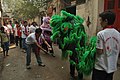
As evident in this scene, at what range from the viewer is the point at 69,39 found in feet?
19.6

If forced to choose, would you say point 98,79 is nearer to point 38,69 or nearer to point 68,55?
point 68,55

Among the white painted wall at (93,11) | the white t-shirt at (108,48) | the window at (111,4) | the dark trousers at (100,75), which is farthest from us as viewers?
the white painted wall at (93,11)

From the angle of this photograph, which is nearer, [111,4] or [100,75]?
[100,75]

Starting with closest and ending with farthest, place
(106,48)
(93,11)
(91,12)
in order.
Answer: (106,48) < (93,11) < (91,12)

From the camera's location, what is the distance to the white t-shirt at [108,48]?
3.42 meters

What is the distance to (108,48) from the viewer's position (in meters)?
3.50

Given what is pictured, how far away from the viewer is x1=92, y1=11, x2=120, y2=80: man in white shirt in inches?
135

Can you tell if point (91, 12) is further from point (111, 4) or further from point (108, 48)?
point (108, 48)

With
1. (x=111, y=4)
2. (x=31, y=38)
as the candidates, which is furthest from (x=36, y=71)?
(x=111, y=4)

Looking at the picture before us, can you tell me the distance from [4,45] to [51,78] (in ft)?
14.0

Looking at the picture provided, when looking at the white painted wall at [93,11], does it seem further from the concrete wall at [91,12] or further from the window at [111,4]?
the window at [111,4]

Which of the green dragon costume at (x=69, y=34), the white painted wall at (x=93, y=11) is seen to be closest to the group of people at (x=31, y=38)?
the green dragon costume at (x=69, y=34)

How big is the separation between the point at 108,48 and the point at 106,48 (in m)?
0.04

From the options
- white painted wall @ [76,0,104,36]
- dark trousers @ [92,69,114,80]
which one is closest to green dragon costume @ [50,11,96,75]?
dark trousers @ [92,69,114,80]
